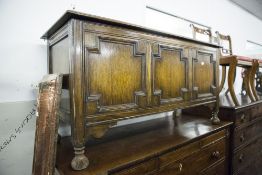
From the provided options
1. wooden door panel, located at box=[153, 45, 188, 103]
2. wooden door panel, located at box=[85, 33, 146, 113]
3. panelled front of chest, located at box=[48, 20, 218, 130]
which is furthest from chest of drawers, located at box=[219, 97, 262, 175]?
wooden door panel, located at box=[85, 33, 146, 113]

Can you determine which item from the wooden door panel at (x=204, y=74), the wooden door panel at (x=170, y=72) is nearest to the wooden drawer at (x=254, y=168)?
the wooden door panel at (x=204, y=74)

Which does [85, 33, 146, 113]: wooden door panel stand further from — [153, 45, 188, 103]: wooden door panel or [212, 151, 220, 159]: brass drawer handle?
[212, 151, 220, 159]: brass drawer handle

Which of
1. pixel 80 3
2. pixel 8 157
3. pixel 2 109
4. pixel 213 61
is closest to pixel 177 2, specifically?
pixel 213 61

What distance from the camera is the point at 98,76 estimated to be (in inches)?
39.9

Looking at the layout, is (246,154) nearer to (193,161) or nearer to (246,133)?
(246,133)

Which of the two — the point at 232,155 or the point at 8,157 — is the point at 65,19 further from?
the point at 232,155

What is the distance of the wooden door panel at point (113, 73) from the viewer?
3.26 ft

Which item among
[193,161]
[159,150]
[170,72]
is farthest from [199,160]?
[170,72]

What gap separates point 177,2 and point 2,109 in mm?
2600

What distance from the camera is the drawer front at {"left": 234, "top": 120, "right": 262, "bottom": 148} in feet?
6.72

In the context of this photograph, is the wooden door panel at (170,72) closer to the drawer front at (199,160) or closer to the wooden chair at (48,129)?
the drawer front at (199,160)

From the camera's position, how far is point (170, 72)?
1.36 meters

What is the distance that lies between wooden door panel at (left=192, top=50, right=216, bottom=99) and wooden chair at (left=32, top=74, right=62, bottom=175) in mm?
1099

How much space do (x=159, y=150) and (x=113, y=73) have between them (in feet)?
1.94
